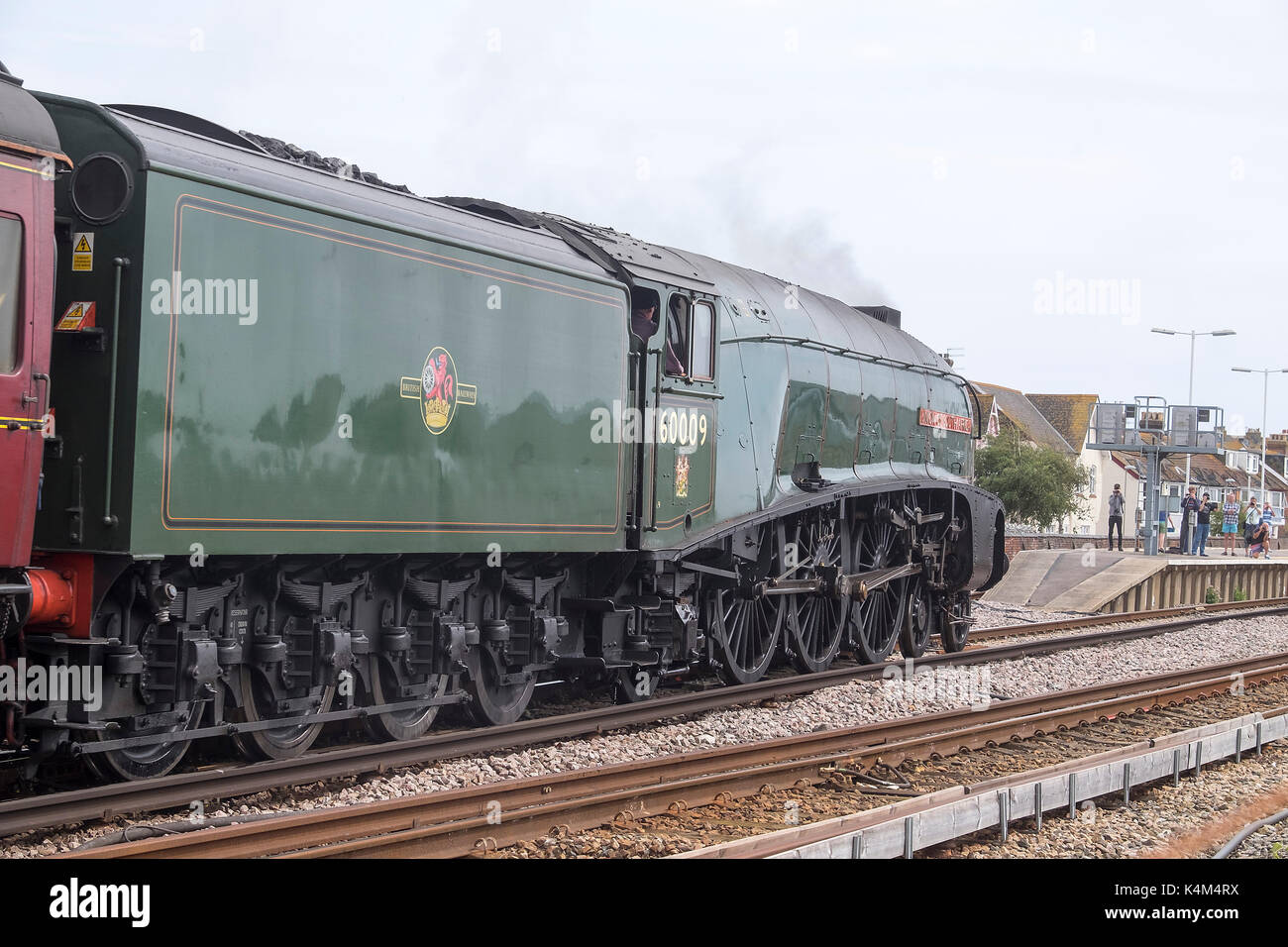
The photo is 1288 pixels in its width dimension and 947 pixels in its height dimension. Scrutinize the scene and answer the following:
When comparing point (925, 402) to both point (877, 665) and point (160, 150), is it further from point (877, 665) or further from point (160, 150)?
point (160, 150)

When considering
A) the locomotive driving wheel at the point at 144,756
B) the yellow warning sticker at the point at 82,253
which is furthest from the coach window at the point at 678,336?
the yellow warning sticker at the point at 82,253

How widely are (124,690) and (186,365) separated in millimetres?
1788

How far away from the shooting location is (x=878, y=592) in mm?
14992

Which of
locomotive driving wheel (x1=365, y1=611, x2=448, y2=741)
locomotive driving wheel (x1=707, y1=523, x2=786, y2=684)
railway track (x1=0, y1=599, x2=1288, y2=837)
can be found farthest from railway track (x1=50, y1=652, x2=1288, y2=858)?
locomotive driving wheel (x1=707, y1=523, x2=786, y2=684)

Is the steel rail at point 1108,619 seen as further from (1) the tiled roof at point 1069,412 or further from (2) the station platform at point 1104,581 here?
(1) the tiled roof at point 1069,412

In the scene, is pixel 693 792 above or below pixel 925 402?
below

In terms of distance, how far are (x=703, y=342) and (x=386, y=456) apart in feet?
13.5

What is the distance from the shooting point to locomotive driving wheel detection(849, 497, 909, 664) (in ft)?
47.2

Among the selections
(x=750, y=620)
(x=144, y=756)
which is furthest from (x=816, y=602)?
(x=144, y=756)

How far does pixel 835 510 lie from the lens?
1370cm

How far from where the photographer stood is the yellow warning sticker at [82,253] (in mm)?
6555

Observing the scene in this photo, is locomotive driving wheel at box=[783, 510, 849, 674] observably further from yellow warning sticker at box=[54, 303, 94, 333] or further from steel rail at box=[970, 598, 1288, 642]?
yellow warning sticker at box=[54, 303, 94, 333]
